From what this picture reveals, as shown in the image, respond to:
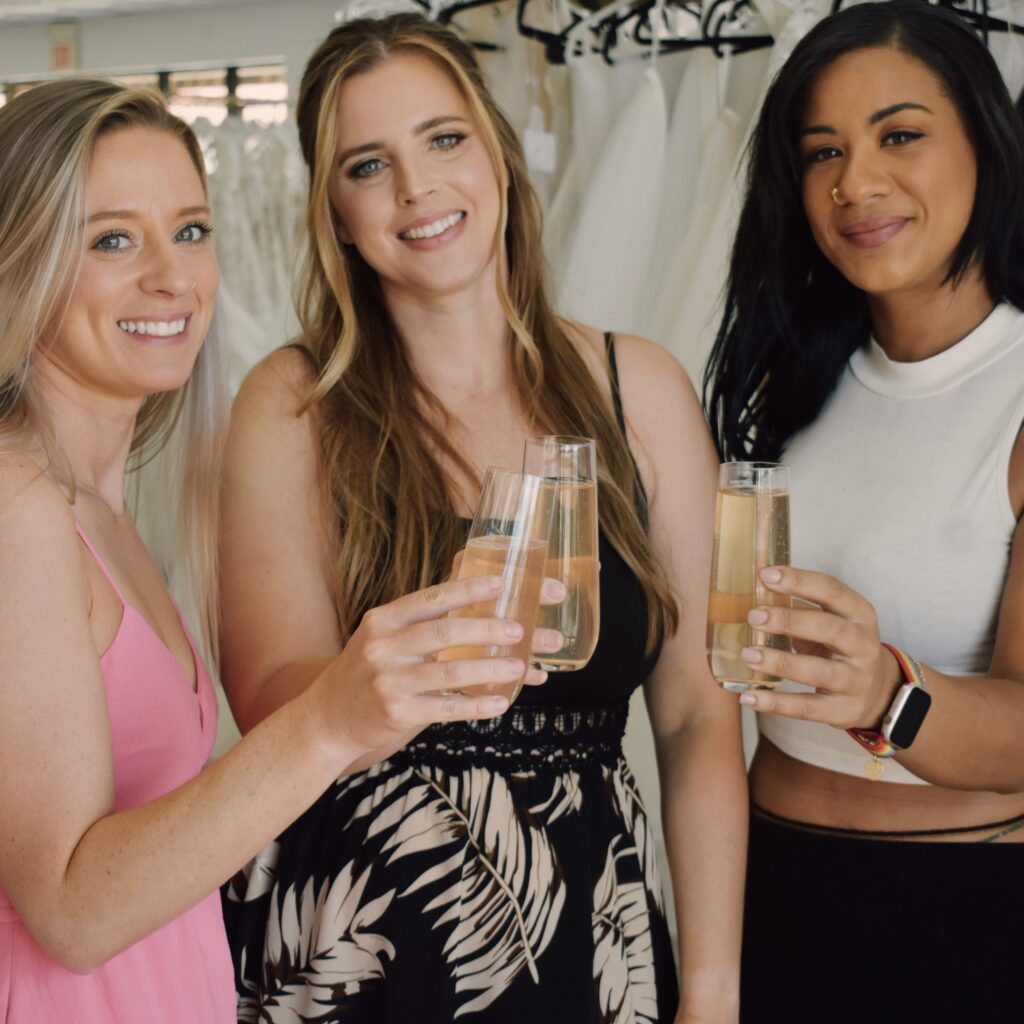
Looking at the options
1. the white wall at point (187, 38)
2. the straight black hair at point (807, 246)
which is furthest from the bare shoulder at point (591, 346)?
the white wall at point (187, 38)

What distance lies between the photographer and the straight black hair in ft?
5.77

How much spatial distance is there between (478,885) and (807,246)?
1085 mm

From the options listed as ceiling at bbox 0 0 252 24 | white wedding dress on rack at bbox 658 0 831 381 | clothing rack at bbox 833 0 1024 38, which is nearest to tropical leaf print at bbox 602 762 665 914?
white wedding dress on rack at bbox 658 0 831 381

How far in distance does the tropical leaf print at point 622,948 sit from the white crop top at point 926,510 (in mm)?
312

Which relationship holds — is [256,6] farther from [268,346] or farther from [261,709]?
[261,709]

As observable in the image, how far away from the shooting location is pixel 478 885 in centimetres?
161

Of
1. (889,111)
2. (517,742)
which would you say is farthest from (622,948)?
(889,111)

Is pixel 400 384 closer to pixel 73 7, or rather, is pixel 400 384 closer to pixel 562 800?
pixel 562 800

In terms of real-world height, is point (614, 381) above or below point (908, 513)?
above

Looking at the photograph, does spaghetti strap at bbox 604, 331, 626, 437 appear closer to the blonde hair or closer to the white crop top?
the white crop top

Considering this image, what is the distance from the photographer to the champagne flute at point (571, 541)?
125cm

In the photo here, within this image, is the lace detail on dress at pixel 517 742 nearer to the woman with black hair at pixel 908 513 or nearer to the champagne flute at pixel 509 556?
the woman with black hair at pixel 908 513

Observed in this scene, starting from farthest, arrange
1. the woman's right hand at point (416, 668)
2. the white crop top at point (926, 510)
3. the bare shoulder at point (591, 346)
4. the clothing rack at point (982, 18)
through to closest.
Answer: the clothing rack at point (982, 18) < the bare shoulder at point (591, 346) < the white crop top at point (926, 510) < the woman's right hand at point (416, 668)

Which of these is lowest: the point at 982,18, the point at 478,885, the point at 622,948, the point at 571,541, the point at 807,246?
the point at 622,948
